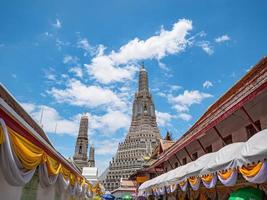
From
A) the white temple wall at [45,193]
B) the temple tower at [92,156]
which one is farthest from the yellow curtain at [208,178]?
the temple tower at [92,156]

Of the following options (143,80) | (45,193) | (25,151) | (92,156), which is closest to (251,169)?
(25,151)

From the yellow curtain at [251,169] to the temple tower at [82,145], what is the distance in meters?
82.6

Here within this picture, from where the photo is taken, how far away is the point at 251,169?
16.4 feet

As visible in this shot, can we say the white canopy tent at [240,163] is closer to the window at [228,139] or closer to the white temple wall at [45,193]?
the window at [228,139]

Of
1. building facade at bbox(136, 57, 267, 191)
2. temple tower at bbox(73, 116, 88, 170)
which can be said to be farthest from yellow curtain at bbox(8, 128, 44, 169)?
temple tower at bbox(73, 116, 88, 170)

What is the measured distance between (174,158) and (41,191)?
11.4 metres

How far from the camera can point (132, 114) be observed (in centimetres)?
9388

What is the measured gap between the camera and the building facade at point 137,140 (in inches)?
3157

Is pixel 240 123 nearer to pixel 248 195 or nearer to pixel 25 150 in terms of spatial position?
pixel 248 195

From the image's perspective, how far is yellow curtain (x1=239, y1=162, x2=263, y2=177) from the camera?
15.6 ft

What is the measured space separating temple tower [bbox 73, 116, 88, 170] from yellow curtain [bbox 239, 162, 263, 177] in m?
82.6

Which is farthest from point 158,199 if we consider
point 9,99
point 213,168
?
point 9,99

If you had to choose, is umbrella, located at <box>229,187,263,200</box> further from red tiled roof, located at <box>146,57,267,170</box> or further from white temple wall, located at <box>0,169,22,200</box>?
white temple wall, located at <box>0,169,22,200</box>

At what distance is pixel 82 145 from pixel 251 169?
8449 centimetres
